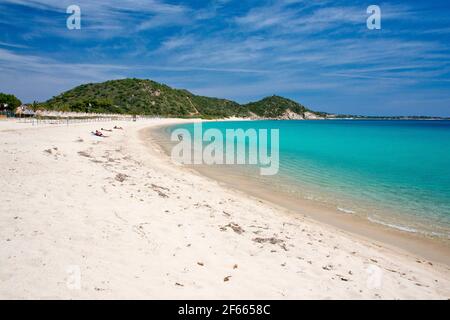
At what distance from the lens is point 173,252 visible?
5.89 metres

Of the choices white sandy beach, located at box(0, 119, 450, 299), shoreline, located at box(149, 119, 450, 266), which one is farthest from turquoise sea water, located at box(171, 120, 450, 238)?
white sandy beach, located at box(0, 119, 450, 299)

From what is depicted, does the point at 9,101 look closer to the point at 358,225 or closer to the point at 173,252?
the point at 173,252

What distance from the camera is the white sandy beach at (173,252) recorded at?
4660mm

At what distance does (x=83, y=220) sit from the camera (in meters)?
6.79

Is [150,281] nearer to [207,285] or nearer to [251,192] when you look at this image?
[207,285]

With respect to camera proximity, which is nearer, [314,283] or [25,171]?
[314,283]

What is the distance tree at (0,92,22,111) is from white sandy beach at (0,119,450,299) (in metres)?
70.6

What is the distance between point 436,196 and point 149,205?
41.0 ft

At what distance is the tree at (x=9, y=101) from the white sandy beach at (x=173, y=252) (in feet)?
232

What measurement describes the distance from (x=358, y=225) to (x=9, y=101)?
78.7 metres

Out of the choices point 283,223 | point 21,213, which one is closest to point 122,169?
point 21,213

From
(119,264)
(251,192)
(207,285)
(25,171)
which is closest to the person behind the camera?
(207,285)

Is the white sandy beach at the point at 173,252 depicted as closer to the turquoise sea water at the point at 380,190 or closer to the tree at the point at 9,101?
the turquoise sea water at the point at 380,190
